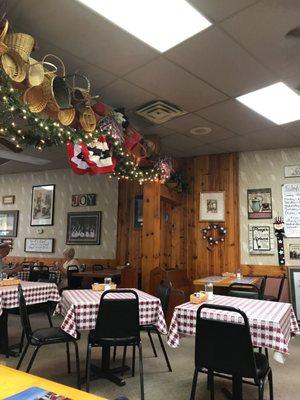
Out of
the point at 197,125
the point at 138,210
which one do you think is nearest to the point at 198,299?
the point at 197,125

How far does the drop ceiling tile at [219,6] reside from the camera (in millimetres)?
2561

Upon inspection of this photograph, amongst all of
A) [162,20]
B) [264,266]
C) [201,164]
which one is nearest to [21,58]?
[162,20]

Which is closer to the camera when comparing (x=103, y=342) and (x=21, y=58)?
(x=21, y=58)

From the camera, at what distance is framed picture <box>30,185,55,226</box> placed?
865cm

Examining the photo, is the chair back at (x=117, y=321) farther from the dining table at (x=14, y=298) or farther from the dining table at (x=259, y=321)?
the dining table at (x=14, y=298)

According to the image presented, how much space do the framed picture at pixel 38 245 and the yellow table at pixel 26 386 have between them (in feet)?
24.1

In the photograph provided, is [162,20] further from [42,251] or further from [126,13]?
[42,251]

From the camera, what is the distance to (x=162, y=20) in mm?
2775

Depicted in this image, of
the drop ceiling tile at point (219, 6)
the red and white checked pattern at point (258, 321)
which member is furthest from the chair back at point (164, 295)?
the drop ceiling tile at point (219, 6)

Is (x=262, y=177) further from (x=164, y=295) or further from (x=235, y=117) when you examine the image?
(x=164, y=295)

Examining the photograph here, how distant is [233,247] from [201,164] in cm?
179

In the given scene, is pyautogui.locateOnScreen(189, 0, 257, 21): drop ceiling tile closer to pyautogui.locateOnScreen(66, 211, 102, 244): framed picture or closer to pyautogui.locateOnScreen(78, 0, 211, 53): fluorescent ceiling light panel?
pyautogui.locateOnScreen(78, 0, 211, 53): fluorescent ceiling light panel

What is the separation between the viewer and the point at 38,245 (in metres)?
8.67

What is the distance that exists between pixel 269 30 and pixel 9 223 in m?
8.37
